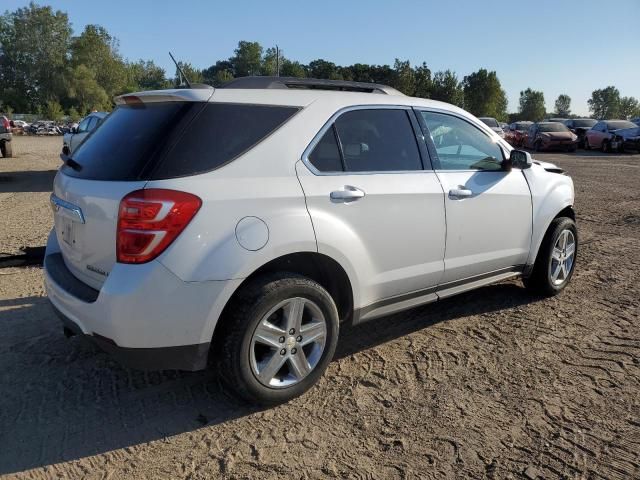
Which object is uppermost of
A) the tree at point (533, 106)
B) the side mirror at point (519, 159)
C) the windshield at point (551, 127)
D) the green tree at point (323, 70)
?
the green tree at point (323, 70)

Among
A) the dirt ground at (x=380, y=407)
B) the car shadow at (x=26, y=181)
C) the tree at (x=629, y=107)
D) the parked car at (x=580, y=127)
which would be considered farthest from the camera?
the tree at (x=629, y=107)

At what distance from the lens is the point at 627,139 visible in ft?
81.5

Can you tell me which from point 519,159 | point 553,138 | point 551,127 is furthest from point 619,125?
point 519,159

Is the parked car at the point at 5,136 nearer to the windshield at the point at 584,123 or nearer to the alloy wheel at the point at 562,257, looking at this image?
the alloy wheel at the point at 562,257

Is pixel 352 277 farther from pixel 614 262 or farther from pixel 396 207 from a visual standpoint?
pixel 614 262

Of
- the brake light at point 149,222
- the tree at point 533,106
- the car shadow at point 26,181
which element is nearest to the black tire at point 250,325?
the brake light at point 149,222

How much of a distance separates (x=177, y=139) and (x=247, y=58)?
438 feet

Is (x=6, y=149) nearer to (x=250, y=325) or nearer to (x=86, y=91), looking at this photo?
(x=250, y=325)

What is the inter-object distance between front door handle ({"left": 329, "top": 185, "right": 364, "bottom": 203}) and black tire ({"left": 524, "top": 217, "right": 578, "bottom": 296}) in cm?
230

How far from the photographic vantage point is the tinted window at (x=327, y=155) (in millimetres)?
3201

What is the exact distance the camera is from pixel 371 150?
352 centimetres

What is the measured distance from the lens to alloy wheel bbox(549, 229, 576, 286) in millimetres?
4867

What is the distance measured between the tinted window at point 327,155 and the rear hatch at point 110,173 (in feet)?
2.31

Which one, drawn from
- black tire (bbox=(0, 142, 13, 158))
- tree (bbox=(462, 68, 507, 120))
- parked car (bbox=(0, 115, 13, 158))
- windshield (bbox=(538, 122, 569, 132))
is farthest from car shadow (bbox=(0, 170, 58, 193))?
tree (bbox=(462, 68, 507, 120))
